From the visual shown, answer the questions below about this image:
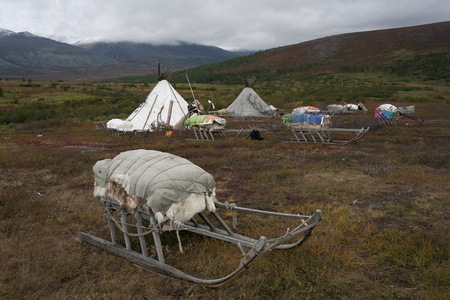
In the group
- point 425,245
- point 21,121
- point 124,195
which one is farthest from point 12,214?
point 21,121

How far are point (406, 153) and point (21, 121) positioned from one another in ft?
111

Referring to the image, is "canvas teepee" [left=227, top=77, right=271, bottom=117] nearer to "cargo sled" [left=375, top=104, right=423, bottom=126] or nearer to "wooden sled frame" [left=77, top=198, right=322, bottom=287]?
"cargo sled" [left=375, top=104, right=423, bottom=126]

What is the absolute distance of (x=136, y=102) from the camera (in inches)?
1464

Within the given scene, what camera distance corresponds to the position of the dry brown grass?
4.09 m

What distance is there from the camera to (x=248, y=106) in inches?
1206

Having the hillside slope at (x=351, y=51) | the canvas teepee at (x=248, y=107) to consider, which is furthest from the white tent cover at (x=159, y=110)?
the hillside slope at (x=351, y=51)

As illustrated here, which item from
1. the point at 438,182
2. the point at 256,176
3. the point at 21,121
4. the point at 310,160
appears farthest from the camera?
the point at 21,121

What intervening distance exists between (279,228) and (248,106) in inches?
1011

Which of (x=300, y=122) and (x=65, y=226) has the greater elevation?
(x=300, y=122)

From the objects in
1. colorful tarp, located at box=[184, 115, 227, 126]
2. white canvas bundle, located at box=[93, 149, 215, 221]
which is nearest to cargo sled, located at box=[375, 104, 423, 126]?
colorful tarp, located at box=[184, 115, 227, 126]

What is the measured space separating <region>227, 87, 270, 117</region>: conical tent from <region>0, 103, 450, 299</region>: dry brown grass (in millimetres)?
18825

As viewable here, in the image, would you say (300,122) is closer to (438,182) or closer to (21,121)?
(438,182)

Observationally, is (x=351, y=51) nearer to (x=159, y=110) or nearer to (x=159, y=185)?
(x=159, y=110)

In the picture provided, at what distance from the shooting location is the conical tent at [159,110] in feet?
72.6
